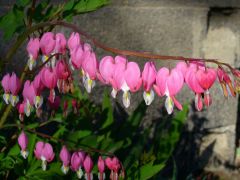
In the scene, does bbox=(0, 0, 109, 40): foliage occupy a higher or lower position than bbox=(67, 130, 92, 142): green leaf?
higher

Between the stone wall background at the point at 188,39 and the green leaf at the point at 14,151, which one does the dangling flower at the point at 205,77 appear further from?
the stone wall background at the point at 188,39

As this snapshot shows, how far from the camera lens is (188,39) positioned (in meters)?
2.64

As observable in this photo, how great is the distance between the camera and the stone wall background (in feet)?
8.14

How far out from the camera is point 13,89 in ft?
4.67

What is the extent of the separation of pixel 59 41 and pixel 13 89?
19cm

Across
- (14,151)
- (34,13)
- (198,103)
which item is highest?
(34,13)

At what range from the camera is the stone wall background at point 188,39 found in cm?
248

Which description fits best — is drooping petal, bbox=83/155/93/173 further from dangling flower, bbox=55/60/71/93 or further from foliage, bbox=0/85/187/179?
dangling flower, bbox=55/60/71/93

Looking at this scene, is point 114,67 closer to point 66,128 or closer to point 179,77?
point 179,77

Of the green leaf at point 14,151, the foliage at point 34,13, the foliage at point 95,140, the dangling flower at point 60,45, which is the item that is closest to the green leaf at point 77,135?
the foliage at point 95,140

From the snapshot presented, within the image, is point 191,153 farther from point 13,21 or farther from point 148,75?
point 148,75

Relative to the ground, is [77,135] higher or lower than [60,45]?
lower

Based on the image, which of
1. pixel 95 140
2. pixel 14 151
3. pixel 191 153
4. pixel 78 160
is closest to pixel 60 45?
pixel 78 160

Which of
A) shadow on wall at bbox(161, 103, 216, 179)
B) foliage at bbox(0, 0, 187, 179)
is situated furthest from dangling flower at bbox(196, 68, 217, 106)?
shadow on wall at bbox(161, 103, 216, 179)
